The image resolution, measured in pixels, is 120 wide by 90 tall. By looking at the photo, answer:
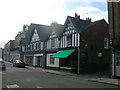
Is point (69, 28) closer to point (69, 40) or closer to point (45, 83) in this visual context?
point (69, 40)

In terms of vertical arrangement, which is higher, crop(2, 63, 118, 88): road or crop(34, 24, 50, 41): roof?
crop(34, 24, 50, 41): roof

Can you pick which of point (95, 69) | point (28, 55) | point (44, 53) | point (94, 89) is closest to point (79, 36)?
point (95, 69)

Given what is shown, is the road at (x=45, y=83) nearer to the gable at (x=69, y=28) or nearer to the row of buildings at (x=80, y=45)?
the row of buildings at (x=80, y=45)

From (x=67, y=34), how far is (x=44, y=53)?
7996 mm

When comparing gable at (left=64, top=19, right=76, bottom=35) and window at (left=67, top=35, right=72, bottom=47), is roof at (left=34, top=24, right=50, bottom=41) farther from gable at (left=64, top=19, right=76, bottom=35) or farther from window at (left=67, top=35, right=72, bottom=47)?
window at (left=67, top=35, right=72, bottom=47)

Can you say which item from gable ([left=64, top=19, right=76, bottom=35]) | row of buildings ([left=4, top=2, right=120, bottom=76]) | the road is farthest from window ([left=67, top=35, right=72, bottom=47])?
the road

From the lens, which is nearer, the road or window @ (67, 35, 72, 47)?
the road

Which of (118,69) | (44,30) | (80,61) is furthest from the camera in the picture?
(44,30)

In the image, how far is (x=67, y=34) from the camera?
82.2 feet

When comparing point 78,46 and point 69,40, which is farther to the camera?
point 69,40

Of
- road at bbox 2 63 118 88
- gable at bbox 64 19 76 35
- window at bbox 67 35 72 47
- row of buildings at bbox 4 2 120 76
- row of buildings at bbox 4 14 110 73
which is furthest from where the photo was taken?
window at bbox 67 35 72 47

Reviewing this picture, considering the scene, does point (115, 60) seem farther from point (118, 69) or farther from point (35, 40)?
point (35, 40)

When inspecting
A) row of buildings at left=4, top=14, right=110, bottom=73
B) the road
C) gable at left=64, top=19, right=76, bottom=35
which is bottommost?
the road

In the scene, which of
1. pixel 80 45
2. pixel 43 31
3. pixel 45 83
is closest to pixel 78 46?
pixel 80 45
